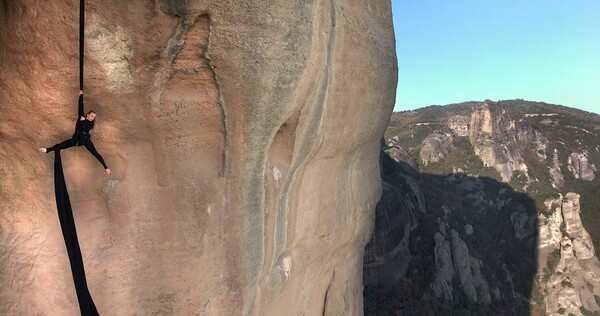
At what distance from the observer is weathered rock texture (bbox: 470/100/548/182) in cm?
5181

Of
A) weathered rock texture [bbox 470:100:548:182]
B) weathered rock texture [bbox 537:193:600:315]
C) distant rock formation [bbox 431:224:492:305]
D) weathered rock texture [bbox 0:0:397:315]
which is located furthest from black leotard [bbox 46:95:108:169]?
weathered rock texture [bbox 470:100:548:182]

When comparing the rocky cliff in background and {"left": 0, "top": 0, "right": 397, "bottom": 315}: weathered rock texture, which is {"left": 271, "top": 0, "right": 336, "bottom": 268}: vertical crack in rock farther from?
the rocky cliff in background

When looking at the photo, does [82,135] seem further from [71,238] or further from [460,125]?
[460,125]

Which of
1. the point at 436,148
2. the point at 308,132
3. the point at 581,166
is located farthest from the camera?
the point at 436,148

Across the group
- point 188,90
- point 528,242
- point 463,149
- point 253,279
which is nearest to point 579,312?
point 528,242

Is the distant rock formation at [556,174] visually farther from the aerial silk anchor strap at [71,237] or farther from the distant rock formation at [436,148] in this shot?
the aerial silk anchor strap at [71,237]

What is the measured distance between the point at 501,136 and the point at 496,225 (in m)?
18.8

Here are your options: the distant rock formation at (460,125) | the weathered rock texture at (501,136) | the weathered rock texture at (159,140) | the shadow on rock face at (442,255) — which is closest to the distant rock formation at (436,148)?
the distant rock formation at (460,125)

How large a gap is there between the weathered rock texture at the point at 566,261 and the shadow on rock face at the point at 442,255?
88 centimetres

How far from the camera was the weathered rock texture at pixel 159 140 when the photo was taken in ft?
15.8

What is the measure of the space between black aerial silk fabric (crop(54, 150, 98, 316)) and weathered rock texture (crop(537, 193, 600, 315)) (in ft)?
116

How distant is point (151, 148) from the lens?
5531 millimetres

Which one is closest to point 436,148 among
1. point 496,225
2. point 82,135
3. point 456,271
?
point 496,225

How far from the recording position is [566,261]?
117ft
